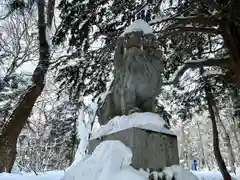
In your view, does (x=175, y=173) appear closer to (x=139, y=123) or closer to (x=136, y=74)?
(x=139, y=123)

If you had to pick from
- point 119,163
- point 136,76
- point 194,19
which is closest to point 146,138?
point 119,163

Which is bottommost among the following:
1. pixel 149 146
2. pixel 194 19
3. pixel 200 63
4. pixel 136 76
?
pixel 149 146

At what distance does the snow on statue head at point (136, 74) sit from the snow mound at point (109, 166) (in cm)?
62

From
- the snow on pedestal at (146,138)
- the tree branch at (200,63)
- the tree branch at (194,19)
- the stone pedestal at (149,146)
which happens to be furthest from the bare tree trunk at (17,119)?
the stone pedestal at (149,146)

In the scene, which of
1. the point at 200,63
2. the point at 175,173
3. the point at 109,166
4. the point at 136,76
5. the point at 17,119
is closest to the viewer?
the point at 109,166

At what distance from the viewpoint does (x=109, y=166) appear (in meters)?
2.98

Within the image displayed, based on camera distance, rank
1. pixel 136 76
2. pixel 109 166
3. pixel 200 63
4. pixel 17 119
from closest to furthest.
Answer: pixel 109 166
pixel 136 76
pixel 200 63
pixel 17 119

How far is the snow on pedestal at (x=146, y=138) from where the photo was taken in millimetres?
3209

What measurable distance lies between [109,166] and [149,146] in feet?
1.96

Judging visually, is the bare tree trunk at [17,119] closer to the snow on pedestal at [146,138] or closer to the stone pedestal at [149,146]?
the snow on pedestal at [146,138]

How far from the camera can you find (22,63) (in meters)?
12.5

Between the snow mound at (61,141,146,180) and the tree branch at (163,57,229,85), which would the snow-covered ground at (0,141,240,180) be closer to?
the snow mound at (61,141,146,180)

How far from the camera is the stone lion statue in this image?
3754mm

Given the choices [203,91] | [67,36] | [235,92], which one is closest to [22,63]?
[67,36]
